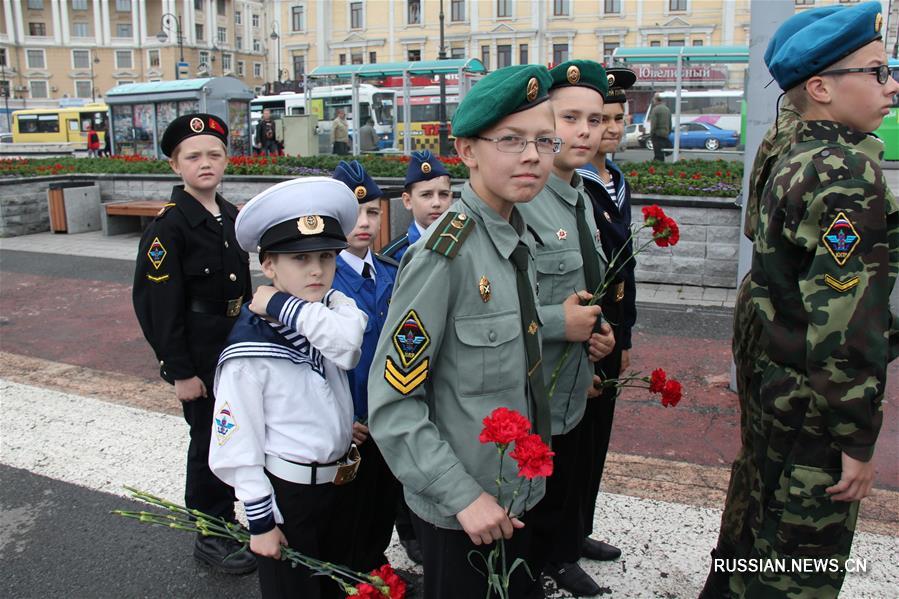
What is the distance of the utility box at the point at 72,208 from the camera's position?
13977mm

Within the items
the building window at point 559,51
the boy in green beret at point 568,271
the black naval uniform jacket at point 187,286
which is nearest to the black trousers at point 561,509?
the boy in green beret at point 568,271

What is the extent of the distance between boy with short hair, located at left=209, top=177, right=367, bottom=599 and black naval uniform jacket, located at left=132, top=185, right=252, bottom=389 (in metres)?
1.11

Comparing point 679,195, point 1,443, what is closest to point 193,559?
point 1,443

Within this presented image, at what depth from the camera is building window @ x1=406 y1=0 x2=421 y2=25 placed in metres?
65.8

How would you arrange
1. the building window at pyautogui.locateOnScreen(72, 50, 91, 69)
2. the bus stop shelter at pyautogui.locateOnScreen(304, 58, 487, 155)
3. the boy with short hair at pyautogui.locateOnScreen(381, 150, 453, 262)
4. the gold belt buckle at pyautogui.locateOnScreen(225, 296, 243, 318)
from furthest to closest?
the building window at pyautogui.locateOnScreen(72, 50, 91, 69), the bus stop shelter at pyautogui.locateOnScreen(304, 58, 487, 155), the boy with short hair at pyautogui.locateOnScreen(381, 150, 453, 262), the gold belt buckle at pyautogui.locateOnScreen(225, 296, 243, 318)

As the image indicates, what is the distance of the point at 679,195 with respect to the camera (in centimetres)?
953

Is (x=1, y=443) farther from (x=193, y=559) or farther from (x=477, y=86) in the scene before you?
(x=477, y=86)

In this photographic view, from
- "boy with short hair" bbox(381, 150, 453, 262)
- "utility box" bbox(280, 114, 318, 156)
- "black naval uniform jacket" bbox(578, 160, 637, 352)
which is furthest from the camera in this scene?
"utility box" bbox(280, 114, 318, 156)

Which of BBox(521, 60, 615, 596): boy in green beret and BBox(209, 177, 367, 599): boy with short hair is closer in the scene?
BBox(209, 177, 367, 599): boy with short hair

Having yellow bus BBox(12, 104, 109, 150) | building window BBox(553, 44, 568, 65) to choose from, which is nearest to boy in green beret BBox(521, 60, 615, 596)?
yellow bus BBox(12, 104, 109, 150)

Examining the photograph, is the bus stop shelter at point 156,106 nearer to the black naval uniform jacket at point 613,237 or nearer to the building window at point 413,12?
the black naval uniform jacket at point 613,237

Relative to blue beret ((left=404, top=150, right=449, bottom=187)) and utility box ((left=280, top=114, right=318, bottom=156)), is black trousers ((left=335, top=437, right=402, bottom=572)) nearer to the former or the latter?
blue beret ((left=404, top=150, right=449, bottom=187))

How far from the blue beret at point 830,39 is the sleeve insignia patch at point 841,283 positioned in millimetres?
671

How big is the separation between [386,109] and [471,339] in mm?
36793
